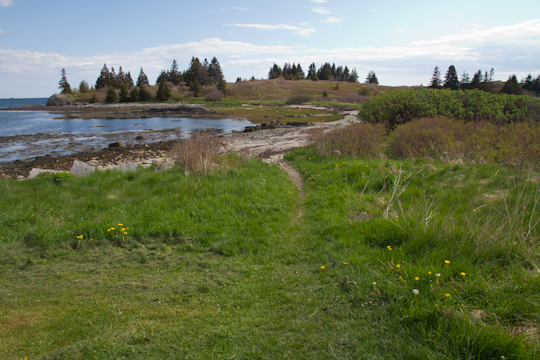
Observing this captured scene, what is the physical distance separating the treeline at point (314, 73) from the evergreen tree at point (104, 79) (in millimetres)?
53298

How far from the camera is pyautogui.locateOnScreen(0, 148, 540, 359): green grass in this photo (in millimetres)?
2740

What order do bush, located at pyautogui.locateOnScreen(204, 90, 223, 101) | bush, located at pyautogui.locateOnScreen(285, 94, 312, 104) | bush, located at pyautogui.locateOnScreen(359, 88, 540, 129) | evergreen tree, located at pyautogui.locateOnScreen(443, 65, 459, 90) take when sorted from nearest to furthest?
bush, located at pyautogui.locateOnScreen(359, 88, 540, 129) < evergreen tree, located at pyautogui.locateOnScreen(443, 65, 459, 90) < bush, located at pyautogui.locateOnScreen(285, 94, 312, 104) < bush, located at pyautogui.locateOnScreen(204, 90, 223, 101)

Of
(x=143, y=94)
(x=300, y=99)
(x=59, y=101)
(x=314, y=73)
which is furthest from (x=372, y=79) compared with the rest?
(x=59, y=101)

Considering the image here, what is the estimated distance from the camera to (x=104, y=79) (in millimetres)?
81000

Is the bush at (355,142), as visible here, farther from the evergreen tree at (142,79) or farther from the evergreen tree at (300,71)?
the evergreen tree at (300,71)

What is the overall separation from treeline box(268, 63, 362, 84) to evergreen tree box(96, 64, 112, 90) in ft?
175

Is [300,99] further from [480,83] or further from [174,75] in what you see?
[174,75]

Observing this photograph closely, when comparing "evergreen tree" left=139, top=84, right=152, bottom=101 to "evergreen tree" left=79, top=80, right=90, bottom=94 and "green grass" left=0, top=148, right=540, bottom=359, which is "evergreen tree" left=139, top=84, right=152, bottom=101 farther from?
"green grass" left=0, top=148, right=540, bottom=359

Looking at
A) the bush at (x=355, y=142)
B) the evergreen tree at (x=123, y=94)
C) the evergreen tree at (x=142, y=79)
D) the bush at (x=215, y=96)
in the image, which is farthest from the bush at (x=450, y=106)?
the evergreen tree at (x=142, y=79)

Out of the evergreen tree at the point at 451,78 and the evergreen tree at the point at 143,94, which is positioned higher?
the evergreen tree at the point at 143,94

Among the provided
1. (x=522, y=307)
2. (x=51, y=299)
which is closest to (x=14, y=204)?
(x=51, y=299)

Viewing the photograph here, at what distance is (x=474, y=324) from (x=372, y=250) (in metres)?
1.71

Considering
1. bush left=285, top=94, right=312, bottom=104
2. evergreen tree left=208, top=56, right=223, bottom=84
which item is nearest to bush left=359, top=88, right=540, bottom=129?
bush left=285, top=94, right=312, bottom=104

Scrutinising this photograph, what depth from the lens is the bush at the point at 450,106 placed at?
12.8m
